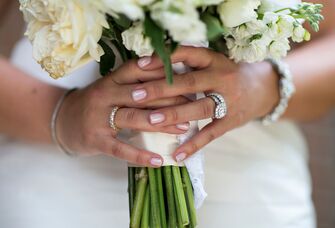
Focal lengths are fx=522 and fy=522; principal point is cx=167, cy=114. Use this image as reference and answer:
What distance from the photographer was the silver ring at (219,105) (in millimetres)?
810

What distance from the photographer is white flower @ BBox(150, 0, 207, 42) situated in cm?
54

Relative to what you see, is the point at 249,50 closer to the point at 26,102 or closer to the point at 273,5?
the point at 273,5

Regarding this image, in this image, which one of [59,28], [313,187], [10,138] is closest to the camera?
[59,28]

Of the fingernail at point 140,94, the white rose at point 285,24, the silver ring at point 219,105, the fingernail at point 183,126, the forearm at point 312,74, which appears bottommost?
the forearm at point 312,74

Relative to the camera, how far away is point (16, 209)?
3.18 ft

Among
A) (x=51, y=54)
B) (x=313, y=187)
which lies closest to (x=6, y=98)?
(x=51, y=54)

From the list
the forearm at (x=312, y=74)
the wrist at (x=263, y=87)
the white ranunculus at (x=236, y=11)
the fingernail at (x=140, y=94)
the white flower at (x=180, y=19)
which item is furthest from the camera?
the forearm at (x=312, y=74)

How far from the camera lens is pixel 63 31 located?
65 cm

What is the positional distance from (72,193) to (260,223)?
36 cm

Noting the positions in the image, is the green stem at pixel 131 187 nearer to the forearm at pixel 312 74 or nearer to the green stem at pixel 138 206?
the green stem at pixel 138 206

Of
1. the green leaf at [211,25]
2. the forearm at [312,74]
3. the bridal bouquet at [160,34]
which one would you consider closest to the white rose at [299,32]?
the bridal bouquet at [160,34]

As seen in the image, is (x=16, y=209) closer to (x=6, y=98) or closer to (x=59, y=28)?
(x=6, y=98)

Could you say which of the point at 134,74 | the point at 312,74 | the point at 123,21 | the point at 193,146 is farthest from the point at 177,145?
the point at 312,74

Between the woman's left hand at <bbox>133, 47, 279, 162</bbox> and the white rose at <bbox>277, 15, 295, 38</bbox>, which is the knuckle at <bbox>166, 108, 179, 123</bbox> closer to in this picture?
the woman's left hand at <bbox>133, 47, 279, 162</bbox>
